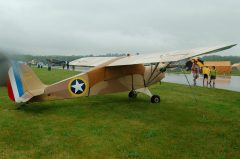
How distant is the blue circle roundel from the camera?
459 inches

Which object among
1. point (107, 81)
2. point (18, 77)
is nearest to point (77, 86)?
point (107, 81)

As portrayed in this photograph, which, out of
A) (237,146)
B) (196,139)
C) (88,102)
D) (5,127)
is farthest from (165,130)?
(88,102)

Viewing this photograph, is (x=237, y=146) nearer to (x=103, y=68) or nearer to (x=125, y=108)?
(x=125, y=108)

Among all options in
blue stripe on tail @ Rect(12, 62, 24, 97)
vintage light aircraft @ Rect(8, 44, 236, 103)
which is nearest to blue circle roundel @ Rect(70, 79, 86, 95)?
vintage light aircraft @ Rect(8, 44, 236, 103)

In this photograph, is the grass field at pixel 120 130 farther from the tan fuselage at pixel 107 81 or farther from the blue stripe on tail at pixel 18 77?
the blue stripe on tail at pixel 18 77

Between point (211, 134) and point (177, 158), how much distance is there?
225 cm

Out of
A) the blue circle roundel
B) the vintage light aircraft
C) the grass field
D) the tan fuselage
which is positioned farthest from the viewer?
the blue circle roundel

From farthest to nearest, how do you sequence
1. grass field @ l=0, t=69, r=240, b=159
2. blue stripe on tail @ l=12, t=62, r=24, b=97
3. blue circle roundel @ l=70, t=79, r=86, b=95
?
blue circle roundel @ l=70, t=79, r=86, b=95
blue stripe on tail @ l=12, t=62, r=24, b=97
grass field @ l=0, t=69, r=240, b=159

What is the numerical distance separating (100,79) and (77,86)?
1.19 metres

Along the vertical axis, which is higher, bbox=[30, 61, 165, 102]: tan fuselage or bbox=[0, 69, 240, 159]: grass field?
bbox=[30, 61, 165, 102]: tan fuselage

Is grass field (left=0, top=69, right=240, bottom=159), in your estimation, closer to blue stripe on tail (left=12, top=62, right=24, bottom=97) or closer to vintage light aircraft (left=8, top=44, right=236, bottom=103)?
vintage light aircraft (left=8, top=44, right=236, bottom=103)

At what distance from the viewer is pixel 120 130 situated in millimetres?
8398

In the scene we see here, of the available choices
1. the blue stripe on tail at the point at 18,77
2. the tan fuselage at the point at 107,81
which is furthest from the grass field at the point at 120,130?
the blue stripe on tail at the point at 18,77

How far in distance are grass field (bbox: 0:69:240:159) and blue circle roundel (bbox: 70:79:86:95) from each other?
0.70m
